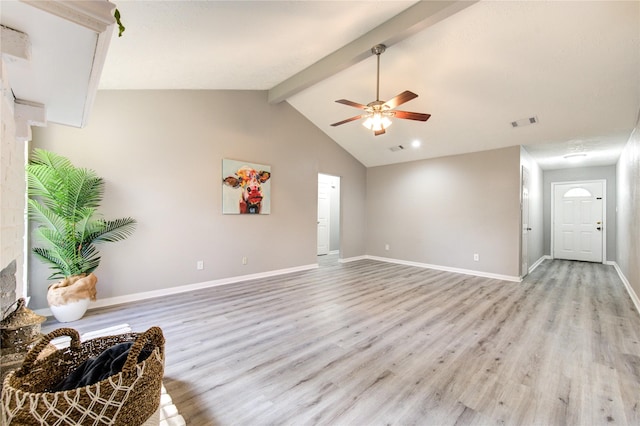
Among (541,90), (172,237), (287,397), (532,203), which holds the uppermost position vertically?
(541,90)

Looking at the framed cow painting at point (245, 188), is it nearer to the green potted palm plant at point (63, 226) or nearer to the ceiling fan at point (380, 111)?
the green potted palm plant at point (63, 226)

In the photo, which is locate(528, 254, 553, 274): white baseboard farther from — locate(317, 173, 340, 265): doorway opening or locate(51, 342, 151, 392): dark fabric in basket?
locate(51, 342, 151, 392): dark fabric in basket

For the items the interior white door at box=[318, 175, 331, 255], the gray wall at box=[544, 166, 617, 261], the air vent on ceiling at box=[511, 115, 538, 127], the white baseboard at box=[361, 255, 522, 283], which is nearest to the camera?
the air vent on ceiling at box=[511, 115, 538, 127]

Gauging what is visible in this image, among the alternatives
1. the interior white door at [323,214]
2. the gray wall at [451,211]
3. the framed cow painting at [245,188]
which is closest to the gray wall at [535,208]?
the gray wall at [451,211]

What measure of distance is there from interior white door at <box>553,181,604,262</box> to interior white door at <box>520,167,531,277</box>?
275 centimetres

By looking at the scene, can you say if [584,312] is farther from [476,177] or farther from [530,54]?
[530,54]

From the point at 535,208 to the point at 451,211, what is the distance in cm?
253

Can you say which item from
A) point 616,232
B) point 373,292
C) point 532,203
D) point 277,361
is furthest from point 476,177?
point 277,361

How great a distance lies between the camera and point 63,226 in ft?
9.82

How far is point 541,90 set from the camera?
11.3ft

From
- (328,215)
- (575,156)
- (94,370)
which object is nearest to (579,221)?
(575,156)

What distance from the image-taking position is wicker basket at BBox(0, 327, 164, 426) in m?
0.89

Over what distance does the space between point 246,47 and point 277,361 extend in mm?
3119

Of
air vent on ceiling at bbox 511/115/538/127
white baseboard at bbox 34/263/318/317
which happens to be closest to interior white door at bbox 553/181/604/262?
air vent on ceiling at bbox 511/115/538/127
